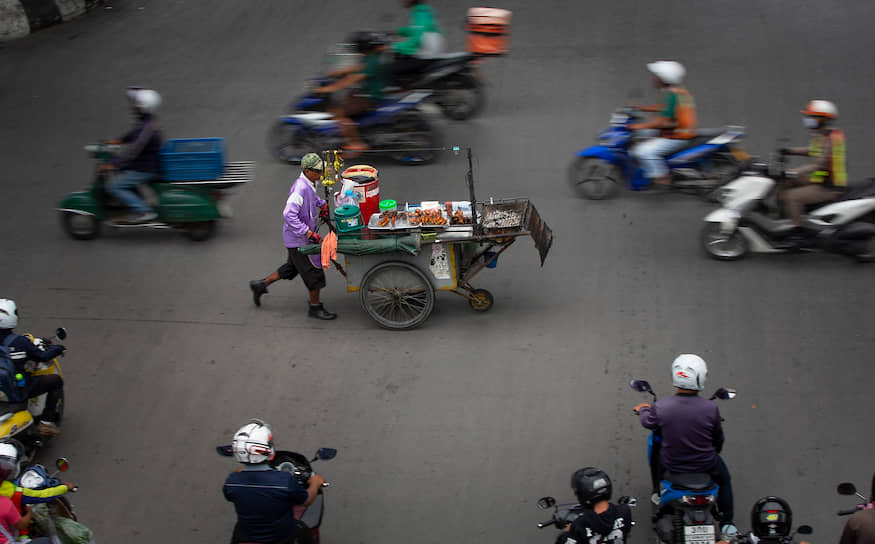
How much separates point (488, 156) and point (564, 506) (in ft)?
19.7

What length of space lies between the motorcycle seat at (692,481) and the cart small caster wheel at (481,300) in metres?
2.90

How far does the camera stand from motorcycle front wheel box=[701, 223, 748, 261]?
8328mm

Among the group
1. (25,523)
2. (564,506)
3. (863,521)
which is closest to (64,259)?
(25,523)

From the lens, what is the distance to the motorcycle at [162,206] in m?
8.98

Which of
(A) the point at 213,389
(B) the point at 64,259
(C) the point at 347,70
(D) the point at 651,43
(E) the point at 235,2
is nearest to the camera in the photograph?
(A) the point at 213,389

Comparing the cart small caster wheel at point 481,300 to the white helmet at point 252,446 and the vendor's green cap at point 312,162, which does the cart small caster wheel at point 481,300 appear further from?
the white helmet at point 252,446

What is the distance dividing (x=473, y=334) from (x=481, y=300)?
367 millimetres

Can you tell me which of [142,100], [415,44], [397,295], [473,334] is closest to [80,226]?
[142,100]

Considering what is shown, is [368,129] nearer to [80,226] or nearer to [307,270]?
[307,270]

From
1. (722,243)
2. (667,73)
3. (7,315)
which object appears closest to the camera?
(7,315)

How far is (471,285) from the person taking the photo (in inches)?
326

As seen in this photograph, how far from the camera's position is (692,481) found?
206 inches

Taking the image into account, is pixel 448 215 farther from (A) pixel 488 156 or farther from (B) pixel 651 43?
(B) pixel 651 43

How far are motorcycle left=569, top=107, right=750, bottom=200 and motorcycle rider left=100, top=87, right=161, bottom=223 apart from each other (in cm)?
448
